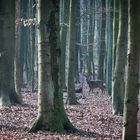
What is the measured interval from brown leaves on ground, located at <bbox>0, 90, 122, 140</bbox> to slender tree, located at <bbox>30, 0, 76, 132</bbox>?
0.45 meters

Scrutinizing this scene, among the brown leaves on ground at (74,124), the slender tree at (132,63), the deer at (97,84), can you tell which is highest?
the slender tree at (132,63)

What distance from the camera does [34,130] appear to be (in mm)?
11000

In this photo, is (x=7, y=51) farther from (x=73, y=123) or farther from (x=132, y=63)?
(x=132, y=63)

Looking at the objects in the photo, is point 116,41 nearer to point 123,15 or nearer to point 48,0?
point 123,15

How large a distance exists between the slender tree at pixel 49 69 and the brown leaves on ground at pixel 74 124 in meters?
0.45

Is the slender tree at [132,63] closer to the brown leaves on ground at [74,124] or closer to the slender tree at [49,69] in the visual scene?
the brown leaves on ground at [74,124]

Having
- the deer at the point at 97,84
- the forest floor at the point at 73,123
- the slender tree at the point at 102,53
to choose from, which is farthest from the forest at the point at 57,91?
the slender tree at the point at 102,53

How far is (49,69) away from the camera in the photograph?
1120 centimetres

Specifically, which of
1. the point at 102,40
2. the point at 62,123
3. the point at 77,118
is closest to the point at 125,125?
the point at 62,123

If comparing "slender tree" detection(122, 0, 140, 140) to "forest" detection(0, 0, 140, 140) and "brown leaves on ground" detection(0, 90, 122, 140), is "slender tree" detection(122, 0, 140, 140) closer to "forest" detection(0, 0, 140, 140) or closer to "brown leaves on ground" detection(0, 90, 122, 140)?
"forest" detection(0, 0, 140, 140)

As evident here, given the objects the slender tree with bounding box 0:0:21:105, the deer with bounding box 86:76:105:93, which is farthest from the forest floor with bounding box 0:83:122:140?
the deer with bounding box 86:76:105:93

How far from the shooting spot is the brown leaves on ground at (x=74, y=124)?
10539 millimetres

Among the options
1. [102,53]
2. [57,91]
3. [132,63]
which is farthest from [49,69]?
[102,53]

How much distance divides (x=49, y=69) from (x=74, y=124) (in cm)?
292
